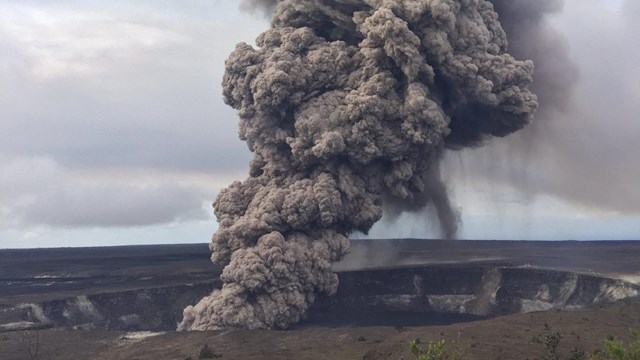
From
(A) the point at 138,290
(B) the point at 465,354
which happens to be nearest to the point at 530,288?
(B) the point at 465,354

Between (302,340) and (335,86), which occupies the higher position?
(335,86)

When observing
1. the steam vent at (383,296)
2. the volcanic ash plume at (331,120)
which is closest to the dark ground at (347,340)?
the volcanic ash plume at (331,120)

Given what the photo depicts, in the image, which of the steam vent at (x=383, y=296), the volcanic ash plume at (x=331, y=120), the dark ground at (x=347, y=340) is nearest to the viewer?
the dark ground at (x=347, y=340)

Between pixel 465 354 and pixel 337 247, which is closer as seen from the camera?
pixel 465 354

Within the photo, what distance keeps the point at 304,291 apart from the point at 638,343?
1225 inches

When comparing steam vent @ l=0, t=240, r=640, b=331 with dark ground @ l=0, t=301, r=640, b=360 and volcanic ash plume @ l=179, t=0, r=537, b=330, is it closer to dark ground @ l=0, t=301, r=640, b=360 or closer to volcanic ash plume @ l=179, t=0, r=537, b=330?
volcanic ash plume @ l=179, t=0, r=537, b=330

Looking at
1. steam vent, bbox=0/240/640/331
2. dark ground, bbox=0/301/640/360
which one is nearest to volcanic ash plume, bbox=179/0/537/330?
dark ground, bbox=0/301/640/360

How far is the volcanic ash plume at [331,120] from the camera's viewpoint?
51594mm

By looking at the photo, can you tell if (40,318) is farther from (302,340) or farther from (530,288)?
(530,288)

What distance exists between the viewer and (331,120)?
5462 centimetres

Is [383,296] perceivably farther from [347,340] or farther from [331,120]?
[347,340]

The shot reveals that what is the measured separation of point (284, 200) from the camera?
52.7 m

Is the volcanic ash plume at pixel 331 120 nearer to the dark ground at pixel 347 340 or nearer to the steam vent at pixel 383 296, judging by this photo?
the dark ground at pixel 347 340

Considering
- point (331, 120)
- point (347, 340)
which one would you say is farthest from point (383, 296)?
point (347, 340)
